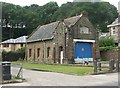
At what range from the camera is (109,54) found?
39031 mm

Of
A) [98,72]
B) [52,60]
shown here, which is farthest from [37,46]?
[98,72]

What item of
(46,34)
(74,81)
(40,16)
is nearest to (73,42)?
(46,34)

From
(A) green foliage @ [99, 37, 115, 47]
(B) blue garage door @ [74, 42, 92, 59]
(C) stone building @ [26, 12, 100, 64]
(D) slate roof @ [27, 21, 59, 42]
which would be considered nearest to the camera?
(C) stone building @ [26, 12, 100, 64]

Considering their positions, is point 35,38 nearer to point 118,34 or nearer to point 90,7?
point 118,34

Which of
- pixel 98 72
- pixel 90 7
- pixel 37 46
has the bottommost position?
pixel 98 72

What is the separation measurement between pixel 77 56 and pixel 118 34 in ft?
40.4

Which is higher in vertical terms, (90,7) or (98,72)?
(90,7)

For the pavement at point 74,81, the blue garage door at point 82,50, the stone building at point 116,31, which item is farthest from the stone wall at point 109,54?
the pavement at point 74,81

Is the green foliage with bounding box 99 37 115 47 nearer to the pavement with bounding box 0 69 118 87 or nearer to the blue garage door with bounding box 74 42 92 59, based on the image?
the blue garage door with bounding box 74 42 92 59

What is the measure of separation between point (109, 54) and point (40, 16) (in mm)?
50679

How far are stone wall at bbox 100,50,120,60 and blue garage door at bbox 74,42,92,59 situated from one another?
2.96 metres

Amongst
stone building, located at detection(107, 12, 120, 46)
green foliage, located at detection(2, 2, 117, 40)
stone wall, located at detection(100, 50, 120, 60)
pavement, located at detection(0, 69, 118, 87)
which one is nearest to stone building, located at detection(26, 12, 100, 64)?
stone wall, located at detection(100, 50, 120, 60)

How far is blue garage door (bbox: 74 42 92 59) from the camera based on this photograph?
3681cm

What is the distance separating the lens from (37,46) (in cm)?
4441
